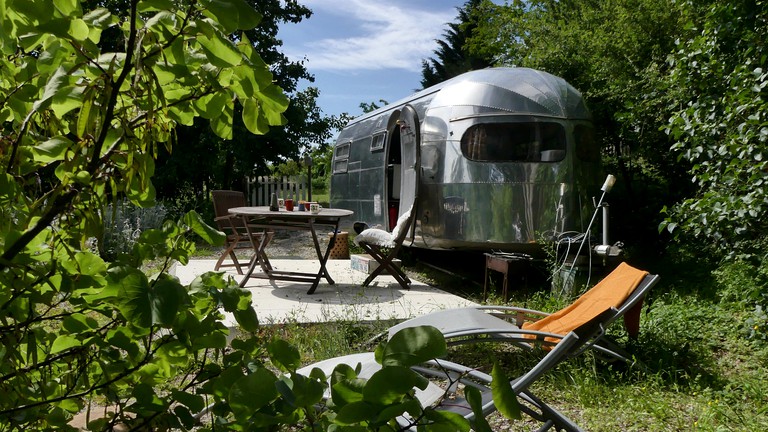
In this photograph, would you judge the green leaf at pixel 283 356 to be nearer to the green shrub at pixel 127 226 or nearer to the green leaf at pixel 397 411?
the green leaf at pixel 397 411

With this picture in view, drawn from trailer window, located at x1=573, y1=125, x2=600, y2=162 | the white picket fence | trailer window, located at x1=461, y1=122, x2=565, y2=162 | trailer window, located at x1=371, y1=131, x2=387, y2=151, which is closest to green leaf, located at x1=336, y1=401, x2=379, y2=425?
trailer window, located at x1=461, y1=122, x2=565, y2=162

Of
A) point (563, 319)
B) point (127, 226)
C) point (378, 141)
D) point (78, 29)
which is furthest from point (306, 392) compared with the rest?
point (127, 226)

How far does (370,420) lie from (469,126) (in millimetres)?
7509

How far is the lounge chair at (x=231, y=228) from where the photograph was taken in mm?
8047

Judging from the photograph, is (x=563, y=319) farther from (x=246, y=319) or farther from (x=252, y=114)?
(x=252, y=114)

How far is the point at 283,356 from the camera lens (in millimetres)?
1027

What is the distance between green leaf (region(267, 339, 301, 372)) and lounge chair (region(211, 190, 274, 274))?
6.70m

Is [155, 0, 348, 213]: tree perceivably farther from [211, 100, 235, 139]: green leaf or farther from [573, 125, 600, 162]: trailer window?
[211, 100, 235, 139]: green leaf

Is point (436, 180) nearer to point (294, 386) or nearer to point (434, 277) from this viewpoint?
point (434, 277)

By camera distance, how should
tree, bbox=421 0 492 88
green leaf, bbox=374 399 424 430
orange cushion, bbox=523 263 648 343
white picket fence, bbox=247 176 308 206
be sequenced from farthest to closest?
tree, bbox=421 0 492 88
white picket fence, bbox=247 176 308 206
orange cushion, bbox=523 263 648 343
green leaf, bbox=374 399 424 430

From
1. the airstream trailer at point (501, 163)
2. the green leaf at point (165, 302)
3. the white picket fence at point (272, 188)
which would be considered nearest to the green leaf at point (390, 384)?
the green leaf at point (165, 302)

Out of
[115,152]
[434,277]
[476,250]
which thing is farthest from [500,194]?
[115,152]

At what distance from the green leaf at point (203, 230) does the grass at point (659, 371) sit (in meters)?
2.77

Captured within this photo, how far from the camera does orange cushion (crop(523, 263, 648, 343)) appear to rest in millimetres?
4098
